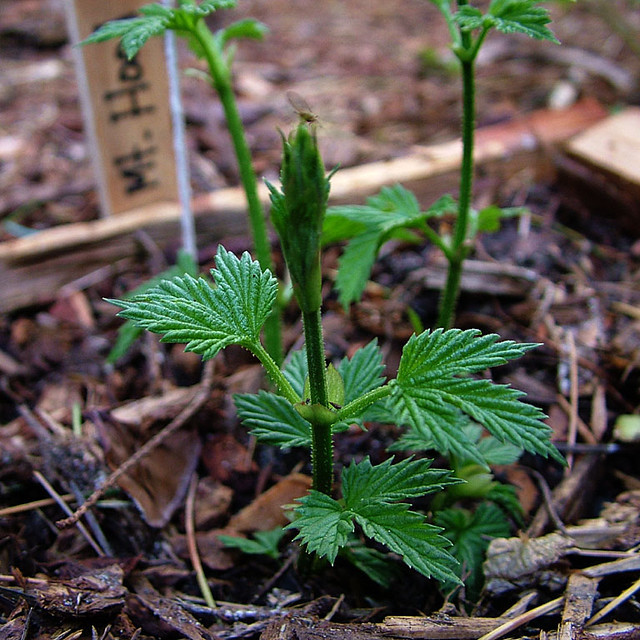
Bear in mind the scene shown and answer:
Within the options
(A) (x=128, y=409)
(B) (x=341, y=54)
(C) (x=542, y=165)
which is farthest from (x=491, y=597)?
(B) (x=341, y=54)

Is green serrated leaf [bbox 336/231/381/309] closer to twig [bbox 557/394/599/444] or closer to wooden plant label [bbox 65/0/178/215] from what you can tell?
twig [bbox 557/394/599/444]

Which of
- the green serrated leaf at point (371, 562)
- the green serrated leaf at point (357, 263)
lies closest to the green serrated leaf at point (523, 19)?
the green serrated leaf at point (357, 263)

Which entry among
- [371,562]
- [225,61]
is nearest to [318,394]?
[371,562]

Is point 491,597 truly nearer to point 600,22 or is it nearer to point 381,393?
point 381,393

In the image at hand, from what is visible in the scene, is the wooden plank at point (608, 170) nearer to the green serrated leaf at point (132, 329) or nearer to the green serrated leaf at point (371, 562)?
the green serrated leaf at point (132, 329)

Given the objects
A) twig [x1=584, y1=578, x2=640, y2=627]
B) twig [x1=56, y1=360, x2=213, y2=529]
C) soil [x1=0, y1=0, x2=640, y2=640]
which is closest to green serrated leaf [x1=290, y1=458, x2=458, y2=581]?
soil [x1=0, y1=0, x2=640, y2=640]

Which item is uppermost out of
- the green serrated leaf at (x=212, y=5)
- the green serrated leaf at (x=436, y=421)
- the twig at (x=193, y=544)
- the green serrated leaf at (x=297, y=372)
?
the green serrated leaf at (x=212, y=5)
